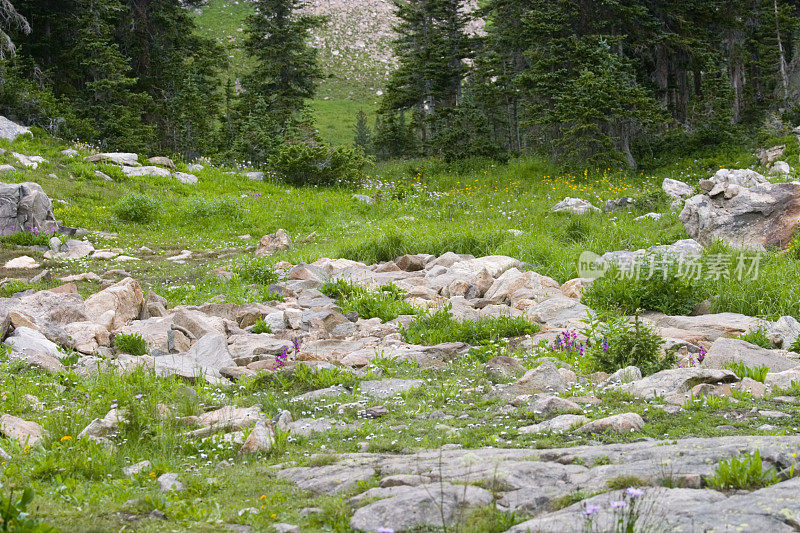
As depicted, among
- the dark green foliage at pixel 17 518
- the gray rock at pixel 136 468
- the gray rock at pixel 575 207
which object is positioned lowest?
the gray rock at pixel 136 468

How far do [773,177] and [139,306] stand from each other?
50.0ft

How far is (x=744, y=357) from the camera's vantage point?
19.1ft

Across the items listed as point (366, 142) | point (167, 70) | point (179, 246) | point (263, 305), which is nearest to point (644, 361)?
point (263, 305)

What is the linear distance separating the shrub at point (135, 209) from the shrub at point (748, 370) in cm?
1413

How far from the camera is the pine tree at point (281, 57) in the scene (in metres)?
27.8

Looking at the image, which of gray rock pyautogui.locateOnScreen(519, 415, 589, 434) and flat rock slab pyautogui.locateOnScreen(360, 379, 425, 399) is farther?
flat rock slab pyautogui.locateOnScreen(360, 379, 425, 399)

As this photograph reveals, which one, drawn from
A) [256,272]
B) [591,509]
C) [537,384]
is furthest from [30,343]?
[591,509]

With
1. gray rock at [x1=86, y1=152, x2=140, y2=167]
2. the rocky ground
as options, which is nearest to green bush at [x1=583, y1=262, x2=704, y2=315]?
the rocky ground

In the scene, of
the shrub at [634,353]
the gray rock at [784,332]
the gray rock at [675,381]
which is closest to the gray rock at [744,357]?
the shrub at [634,353]

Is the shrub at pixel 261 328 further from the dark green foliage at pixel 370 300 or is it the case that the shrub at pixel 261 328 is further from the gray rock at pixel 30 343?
the gray rock at pixel 30 343

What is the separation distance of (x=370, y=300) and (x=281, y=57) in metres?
21.5

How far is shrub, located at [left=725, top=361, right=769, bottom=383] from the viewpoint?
5266 mm

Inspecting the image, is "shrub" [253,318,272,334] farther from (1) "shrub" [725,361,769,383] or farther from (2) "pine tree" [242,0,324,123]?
(2) "pine tree" [242,0,324,123]

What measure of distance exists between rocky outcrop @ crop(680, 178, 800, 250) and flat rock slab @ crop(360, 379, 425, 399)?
7.67 meters
